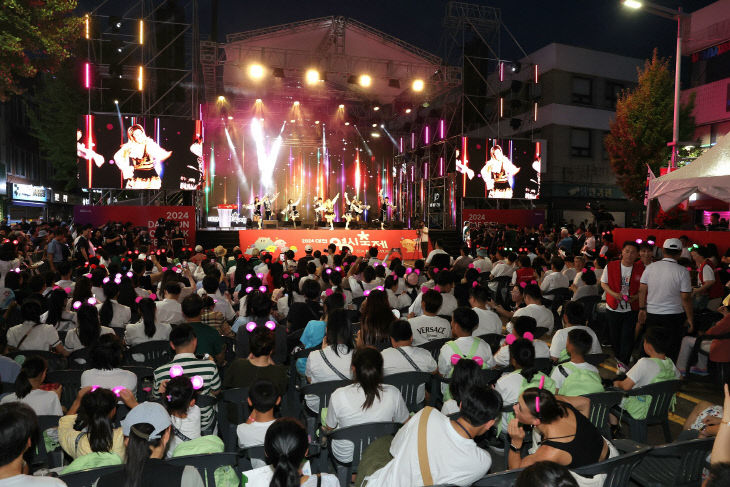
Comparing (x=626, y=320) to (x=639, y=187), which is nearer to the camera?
(x=626, y=320)

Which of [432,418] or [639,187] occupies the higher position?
[639,187]

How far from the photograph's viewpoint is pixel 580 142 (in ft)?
89.9

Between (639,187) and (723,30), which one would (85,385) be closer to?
(639,187)

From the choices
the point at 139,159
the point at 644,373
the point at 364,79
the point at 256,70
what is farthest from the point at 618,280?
the point at 139,159

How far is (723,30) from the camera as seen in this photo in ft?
73.6

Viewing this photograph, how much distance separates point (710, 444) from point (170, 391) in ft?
10.1

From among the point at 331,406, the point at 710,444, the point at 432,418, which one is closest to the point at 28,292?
the point at 331,406

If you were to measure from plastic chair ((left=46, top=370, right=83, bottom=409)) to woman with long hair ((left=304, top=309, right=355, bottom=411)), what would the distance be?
1.84 m

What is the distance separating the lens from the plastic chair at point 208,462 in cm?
256

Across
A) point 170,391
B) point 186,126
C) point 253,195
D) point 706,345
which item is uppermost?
point 186,126

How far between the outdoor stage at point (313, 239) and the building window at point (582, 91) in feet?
47.1

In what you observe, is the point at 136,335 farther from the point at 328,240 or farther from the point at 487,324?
the point at 328,240

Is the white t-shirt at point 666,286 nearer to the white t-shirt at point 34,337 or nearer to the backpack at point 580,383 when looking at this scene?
the backpack at point 580,383

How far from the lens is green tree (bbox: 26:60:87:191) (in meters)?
26.8
